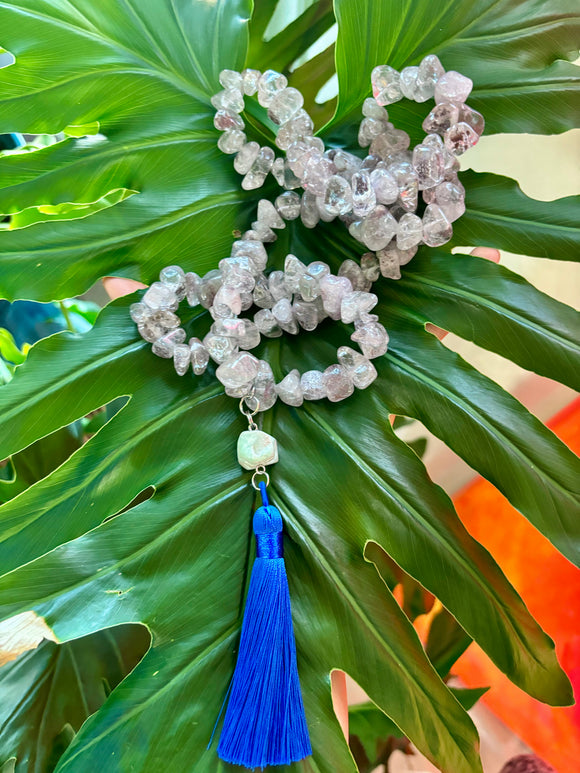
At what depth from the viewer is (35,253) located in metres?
0.51

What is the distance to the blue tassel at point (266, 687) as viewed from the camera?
421 millimetres

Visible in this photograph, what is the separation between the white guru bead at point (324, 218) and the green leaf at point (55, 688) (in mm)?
330

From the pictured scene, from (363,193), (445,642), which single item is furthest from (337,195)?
(445,642)

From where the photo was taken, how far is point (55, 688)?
62 centimetres

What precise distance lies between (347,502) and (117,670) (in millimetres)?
364

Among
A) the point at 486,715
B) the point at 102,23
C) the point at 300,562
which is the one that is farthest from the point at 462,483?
the point at 102,23

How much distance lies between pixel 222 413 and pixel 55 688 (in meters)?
0.36

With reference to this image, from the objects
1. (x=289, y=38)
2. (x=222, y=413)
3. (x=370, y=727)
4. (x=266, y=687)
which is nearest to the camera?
(x=266, y=687)

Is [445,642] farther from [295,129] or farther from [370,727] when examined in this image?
[295,129]

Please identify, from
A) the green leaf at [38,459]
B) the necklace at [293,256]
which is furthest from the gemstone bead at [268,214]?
the green leaf at [38,459]

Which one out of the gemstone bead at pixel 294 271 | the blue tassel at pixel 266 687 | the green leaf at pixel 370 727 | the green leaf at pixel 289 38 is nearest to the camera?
the blue tassel at pixel 266 687

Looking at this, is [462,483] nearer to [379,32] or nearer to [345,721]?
[345,721]

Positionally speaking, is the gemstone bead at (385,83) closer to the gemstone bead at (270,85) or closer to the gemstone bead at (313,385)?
the gemstone bead at (270,85)

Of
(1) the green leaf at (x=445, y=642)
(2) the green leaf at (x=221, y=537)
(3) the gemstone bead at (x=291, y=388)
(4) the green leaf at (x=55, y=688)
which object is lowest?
(1) the green leaf at (x=445, y=642)
